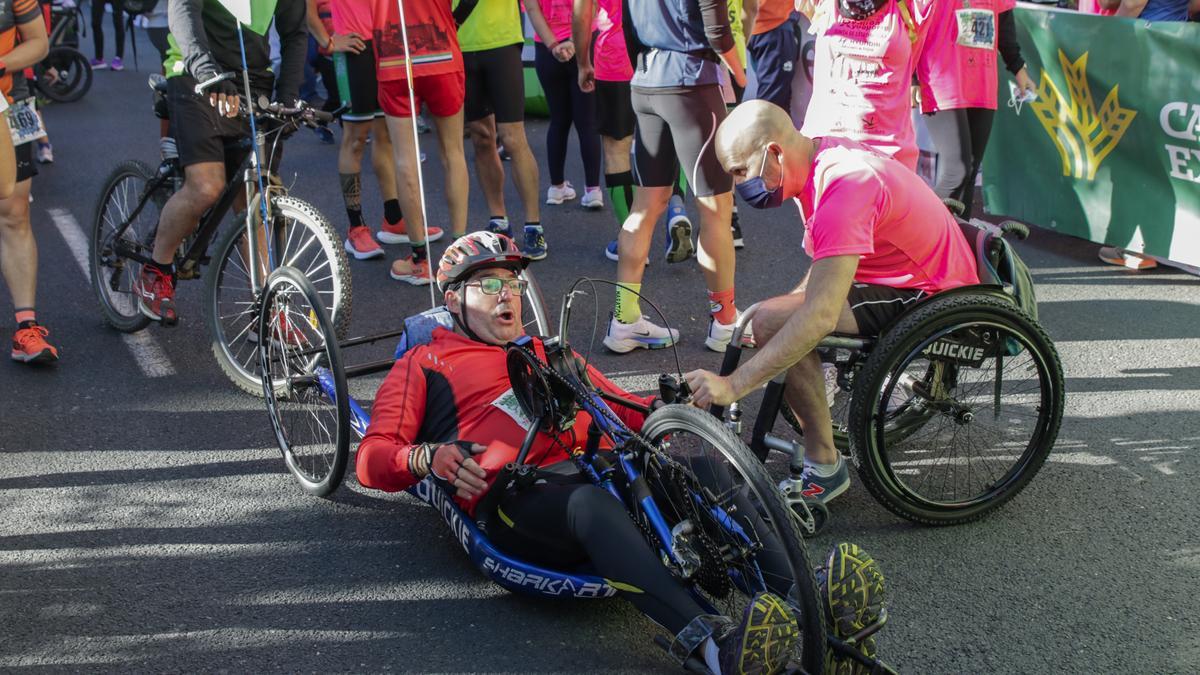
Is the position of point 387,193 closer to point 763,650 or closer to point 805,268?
point 805,268

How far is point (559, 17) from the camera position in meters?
7.54

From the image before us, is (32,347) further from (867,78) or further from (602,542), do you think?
(867,78)

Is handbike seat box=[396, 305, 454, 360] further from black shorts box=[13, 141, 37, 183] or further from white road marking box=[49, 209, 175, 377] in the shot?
black shorts box=[13, 141, 37, 183]

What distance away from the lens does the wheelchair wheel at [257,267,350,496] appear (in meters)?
3.73

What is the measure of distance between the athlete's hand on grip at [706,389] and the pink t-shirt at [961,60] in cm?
309

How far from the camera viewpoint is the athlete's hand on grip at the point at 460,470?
311 centimetres

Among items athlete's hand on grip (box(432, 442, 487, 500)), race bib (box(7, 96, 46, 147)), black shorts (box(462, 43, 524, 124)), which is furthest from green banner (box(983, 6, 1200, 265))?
race bib (box(7, 96, 46, 147))

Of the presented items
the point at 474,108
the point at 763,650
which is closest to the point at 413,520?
the point at 763,650

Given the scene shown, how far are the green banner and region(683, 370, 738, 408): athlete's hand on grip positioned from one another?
12.9ft

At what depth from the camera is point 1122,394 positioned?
4750 millimetres

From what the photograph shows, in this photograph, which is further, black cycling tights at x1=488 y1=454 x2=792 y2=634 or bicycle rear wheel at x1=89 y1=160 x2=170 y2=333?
bicycle rear wheel at x1=89 y1=160 x2=170 y2=333

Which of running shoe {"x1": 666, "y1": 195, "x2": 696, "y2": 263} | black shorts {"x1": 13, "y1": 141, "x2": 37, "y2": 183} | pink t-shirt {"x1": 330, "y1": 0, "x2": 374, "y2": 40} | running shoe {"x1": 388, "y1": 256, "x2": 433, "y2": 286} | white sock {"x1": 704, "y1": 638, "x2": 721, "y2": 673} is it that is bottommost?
running shoe {"x1": 388, "y1": 256, "x2": 433, "y2": 286}

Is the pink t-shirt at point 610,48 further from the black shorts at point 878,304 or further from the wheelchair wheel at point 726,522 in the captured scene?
the wheelchair wheel at point 726,522

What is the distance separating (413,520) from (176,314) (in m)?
2.52
